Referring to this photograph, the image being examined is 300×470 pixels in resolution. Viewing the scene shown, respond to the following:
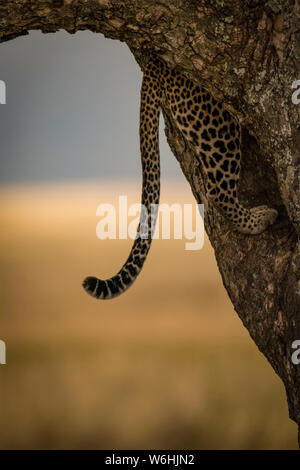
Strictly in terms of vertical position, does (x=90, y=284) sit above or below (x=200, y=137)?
below

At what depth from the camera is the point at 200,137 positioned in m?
4.06

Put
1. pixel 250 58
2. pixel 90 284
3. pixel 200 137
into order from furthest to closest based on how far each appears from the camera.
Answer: pixel 200 137, pixel 90 284, pixel 250 58

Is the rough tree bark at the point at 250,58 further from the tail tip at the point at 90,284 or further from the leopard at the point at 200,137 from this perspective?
the tail tip at the point at 90,284

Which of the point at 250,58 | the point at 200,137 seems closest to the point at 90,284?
the point at 200,137

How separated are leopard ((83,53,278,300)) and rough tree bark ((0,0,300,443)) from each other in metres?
0.29

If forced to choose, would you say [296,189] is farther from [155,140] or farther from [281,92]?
[155,140]

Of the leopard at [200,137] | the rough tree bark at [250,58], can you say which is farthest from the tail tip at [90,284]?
the rough tree bark at [250,58]

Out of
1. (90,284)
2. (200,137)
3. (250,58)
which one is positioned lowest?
(90,284)

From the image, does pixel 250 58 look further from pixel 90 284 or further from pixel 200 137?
pixel 90 284

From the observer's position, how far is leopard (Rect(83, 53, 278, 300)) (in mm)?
4008

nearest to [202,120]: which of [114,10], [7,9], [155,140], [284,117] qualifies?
[155,140]

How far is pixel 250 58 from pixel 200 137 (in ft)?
2.20

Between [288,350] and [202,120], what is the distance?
1.42m

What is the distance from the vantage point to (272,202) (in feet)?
13.6
